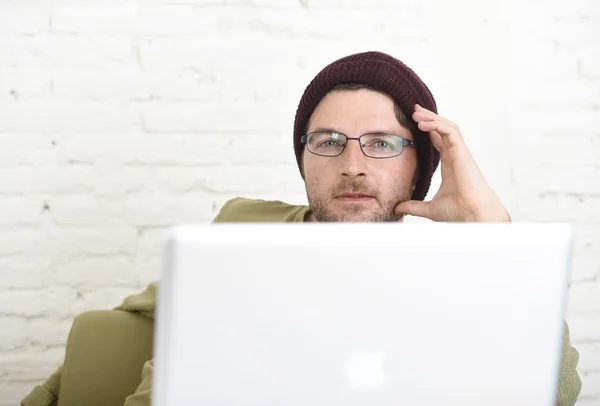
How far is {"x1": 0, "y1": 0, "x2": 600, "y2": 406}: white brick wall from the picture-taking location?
6.42 feet

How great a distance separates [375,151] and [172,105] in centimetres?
67

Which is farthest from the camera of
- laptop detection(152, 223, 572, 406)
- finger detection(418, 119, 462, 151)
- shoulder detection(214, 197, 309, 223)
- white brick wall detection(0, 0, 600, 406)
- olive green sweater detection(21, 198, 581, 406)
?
white brick wall detection(0, 0, 600, 406)

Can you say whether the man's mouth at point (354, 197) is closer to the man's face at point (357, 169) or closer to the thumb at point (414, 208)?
the man's face at point (357, 169)

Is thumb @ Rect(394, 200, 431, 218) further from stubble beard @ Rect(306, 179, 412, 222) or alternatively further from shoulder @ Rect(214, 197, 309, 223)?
shoulder @ Rect(214, 197, 309, 223)

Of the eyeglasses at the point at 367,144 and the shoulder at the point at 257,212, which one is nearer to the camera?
the eyeglasses at the point at 367,144

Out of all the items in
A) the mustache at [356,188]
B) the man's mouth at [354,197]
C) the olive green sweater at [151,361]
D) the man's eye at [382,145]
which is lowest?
the olive green sweater at [151,361]

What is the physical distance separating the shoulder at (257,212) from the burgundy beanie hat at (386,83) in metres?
0.27

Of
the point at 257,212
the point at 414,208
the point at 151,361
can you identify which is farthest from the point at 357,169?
the point at 151,361

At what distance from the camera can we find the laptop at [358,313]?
647 millimetres

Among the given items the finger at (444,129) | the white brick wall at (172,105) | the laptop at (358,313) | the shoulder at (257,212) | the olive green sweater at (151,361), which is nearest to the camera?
the laptop at (358,313)

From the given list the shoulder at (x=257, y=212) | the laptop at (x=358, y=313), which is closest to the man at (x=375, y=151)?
the shoulder at (x=257, y=212)

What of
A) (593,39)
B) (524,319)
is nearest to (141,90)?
(593,39)

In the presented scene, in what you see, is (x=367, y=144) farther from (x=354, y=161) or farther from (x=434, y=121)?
(x=434, y=121)

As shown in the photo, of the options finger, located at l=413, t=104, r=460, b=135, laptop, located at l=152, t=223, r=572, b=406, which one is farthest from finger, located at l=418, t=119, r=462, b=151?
laptop, located at l=152, t=223, r=572, b=406
